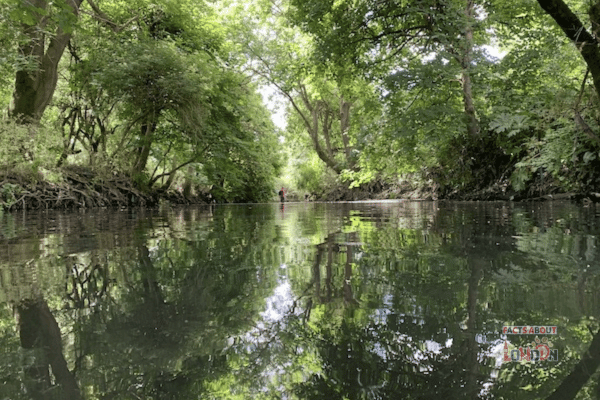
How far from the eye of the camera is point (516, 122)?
9.23 m

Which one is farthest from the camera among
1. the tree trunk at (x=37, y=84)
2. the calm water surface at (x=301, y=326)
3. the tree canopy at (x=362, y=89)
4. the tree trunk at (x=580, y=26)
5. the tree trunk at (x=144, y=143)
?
the tree trunk at (x=144, y=143)

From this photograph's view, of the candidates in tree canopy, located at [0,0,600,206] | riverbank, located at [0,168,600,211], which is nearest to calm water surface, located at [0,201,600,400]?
tree canopy, located at [0,0,600,206]

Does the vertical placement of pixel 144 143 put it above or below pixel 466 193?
above

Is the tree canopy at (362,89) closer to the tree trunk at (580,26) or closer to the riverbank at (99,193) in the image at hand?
the riverbank at (99,193)

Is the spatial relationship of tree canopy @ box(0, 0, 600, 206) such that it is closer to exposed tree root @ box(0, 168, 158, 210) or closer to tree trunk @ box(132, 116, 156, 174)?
tree trunk @ box(132, 116, 156, 174)

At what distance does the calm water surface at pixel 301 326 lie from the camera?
2.41ft

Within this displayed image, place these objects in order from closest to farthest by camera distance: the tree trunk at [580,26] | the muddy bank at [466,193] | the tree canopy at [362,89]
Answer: the tree trunk at [580,26] → the tree canopy at [362,89] → the muddy bank at [466,193]

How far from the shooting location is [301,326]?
1.03 meters

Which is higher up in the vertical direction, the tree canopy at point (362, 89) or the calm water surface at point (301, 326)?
the tree canopy at point (362, 89)

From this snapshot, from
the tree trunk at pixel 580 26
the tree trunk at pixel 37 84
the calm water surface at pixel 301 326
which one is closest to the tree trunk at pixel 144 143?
the tree trunk at pixel 37 84

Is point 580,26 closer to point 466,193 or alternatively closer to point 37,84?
point 466,193

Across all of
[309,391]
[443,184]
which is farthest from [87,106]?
[309,391]

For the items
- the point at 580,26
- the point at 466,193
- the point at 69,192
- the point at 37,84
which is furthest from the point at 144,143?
the point at 580,26

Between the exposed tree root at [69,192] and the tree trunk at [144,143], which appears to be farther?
the tree trunk at [144,143]
